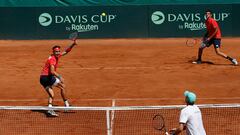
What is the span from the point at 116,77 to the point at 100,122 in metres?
5.90

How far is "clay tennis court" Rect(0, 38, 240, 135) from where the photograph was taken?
1498 cm

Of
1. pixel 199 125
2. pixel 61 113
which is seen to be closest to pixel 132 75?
pixel 61 113

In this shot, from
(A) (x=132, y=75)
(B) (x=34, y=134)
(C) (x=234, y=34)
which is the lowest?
(B) (x=34, y=134)

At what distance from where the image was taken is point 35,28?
3117 centimetres

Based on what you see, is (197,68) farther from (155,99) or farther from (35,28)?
(35,28)

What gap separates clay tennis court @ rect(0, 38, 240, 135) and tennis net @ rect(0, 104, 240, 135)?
0.09ft

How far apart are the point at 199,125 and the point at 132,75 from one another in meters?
10.3

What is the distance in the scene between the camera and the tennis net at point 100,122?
40.4ft

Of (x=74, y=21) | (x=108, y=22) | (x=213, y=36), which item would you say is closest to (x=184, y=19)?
(x=108, y=22)

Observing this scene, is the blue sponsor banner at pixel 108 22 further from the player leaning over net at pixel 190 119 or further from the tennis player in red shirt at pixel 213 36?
the player leaning over net at pixel 190 119

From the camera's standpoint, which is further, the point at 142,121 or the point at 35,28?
the point at 35,28

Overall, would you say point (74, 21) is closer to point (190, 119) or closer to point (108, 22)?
point (108, 22)

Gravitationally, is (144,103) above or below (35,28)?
below

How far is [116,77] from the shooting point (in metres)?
18.8
